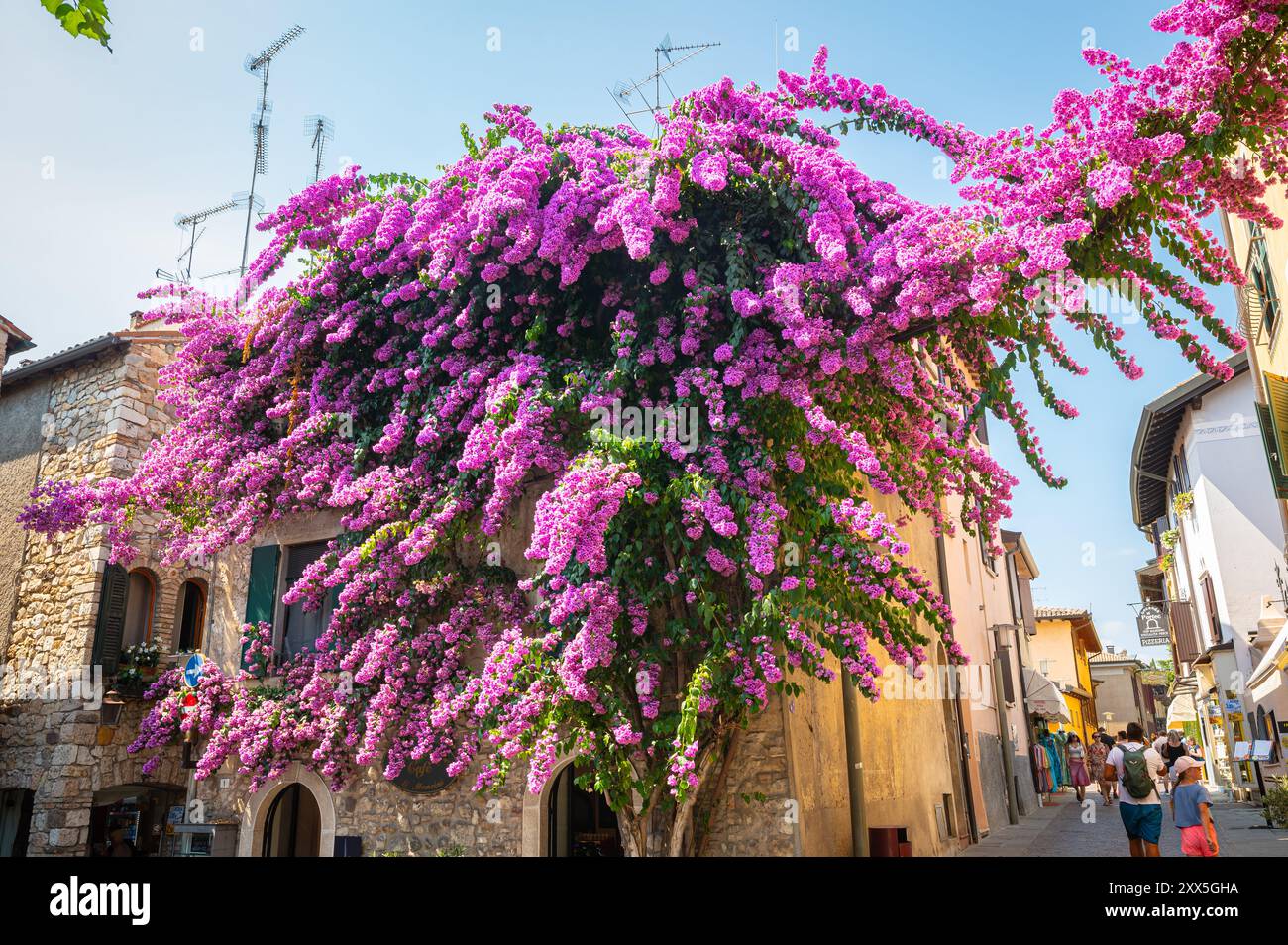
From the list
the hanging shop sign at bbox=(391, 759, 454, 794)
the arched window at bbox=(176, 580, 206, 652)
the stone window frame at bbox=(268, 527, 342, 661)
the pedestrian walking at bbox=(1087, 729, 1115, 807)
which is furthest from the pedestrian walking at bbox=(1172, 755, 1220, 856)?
the arched window at bbox=(176, 580, 206, 652)

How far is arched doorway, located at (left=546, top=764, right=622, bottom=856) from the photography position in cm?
980

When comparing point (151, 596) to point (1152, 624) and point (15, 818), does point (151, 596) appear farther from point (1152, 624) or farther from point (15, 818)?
point (1152, 624)

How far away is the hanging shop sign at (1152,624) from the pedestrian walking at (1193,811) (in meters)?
31.3

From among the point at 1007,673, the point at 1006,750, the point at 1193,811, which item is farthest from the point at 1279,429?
the point at 1007,673

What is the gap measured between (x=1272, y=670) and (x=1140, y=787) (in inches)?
255

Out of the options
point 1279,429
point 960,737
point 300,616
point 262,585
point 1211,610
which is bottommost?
point 960,737

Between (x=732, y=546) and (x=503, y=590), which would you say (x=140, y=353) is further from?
(x=732, y=546)

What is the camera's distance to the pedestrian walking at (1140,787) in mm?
8776

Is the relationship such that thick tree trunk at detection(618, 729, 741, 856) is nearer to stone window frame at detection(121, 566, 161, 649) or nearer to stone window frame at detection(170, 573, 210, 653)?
stone window frame at detection(170, 573, 210, 653)

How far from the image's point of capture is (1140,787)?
8805 millimetres

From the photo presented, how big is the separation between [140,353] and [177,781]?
7195mm

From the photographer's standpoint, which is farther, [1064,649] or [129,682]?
[1064,649]

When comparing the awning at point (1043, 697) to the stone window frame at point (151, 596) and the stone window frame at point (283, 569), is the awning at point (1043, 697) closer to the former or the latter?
the stone window frame at point (283, 569)

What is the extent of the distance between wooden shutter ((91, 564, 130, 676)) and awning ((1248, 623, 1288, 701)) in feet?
56.4
